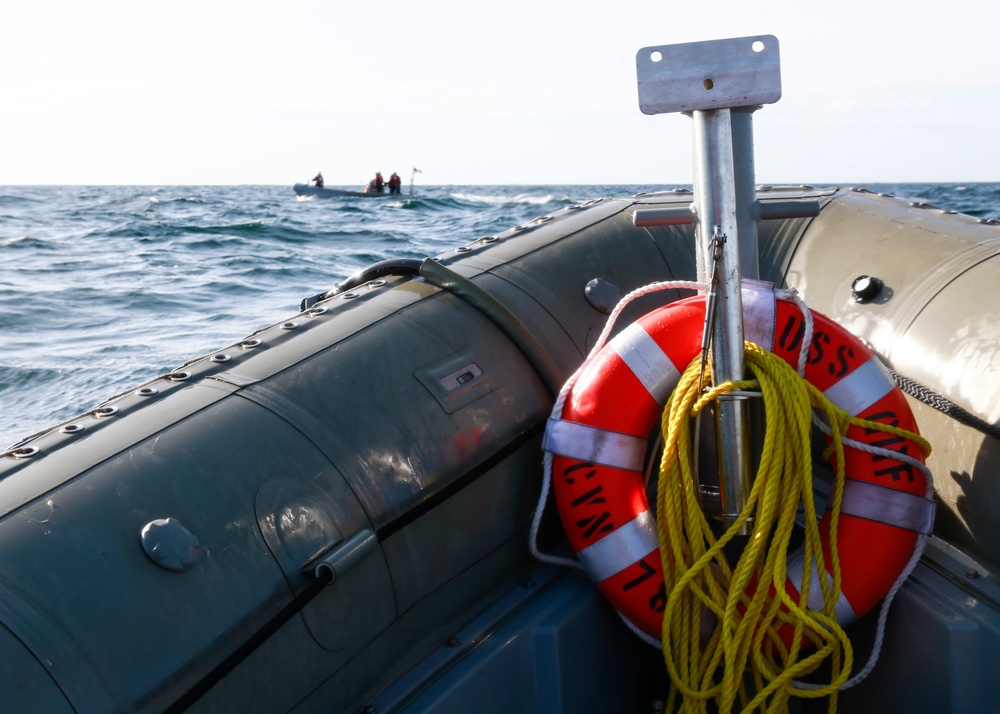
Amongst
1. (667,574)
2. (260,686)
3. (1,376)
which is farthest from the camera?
(1,376)

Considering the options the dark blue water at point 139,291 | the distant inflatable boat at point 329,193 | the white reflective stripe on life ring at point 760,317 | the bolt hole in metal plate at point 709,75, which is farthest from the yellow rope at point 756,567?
the distant inflatable boat at point 329,193

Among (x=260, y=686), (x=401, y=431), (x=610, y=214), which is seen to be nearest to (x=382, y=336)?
(x=401, y=431)

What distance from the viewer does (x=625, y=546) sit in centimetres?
185

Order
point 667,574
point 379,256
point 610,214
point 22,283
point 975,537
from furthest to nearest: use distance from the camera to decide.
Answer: point 379,256, point 22,283, point 610,214, point 975,537, point 667,574

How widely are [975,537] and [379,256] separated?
8283mm

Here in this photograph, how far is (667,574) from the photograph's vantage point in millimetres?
1798

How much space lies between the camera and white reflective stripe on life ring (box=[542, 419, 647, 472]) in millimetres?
1907

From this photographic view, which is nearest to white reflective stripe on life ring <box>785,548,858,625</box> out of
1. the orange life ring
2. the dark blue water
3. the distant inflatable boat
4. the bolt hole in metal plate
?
the orange life ring

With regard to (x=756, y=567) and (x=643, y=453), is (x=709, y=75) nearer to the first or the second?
(x=643, y=453)

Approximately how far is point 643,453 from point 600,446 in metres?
0.10

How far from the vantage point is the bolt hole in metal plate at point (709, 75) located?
4.84 ft

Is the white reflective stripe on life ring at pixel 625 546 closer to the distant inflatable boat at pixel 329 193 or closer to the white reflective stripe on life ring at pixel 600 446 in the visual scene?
the white reflective stripe on life ring at pixel 600 446

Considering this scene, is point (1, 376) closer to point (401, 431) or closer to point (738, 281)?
point (401, 431)

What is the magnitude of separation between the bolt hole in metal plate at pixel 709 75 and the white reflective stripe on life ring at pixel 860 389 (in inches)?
26.0
